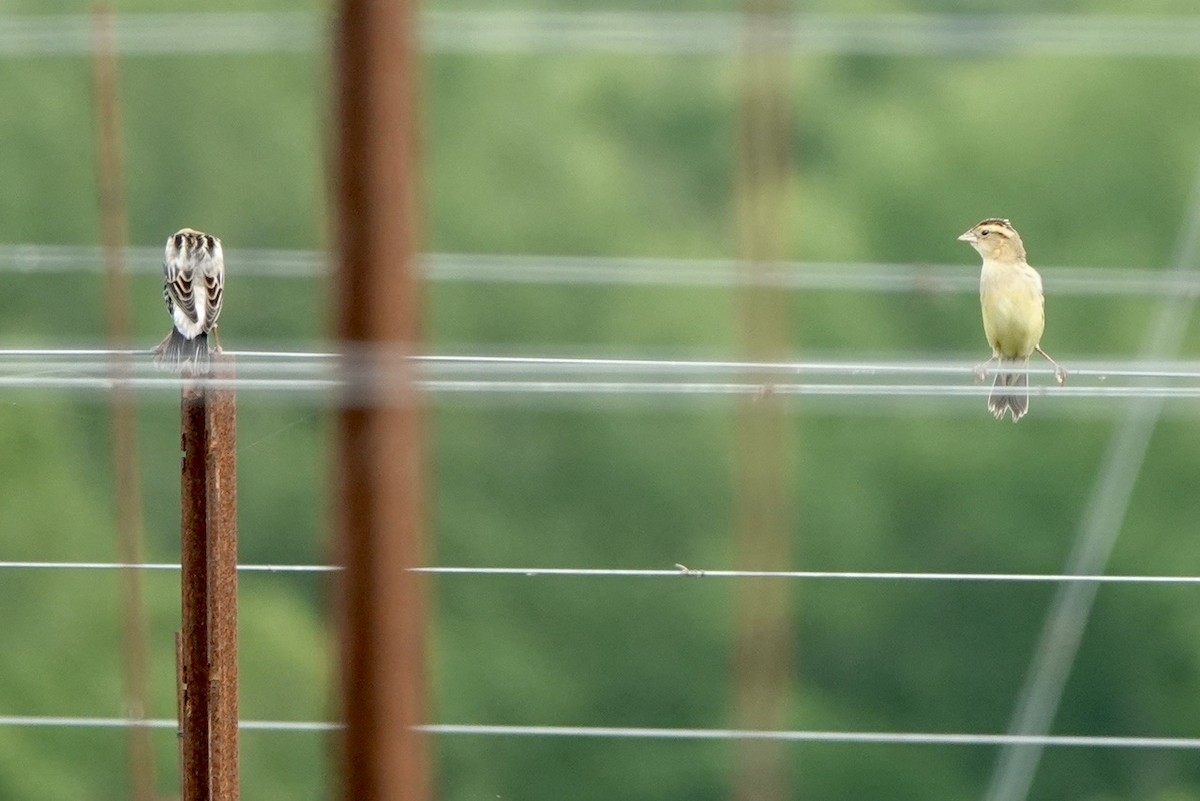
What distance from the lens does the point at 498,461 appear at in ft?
130

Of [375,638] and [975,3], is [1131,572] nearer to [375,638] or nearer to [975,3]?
[975,3]

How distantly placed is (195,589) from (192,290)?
3.65m

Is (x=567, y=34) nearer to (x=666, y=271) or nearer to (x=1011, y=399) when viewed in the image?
(x=666, y=271)

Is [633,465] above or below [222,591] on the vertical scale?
below

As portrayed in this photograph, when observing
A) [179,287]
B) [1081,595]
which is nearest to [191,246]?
[179,287]

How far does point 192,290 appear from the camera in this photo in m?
11.1

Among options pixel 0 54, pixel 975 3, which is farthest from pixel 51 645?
pixel 975 3

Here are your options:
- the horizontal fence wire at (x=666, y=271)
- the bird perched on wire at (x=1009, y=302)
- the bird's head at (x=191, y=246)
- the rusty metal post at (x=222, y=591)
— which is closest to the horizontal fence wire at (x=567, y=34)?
the horizontal fence wire at (x=666, y=271)

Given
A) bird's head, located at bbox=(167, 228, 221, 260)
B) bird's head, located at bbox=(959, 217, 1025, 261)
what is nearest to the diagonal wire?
bird's head, located at bbox=(959, 217, 1025, 261)

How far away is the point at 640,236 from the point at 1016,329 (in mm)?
30324

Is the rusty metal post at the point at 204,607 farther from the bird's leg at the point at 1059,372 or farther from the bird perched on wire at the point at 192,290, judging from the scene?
the bird's leg at the point at 1059,372

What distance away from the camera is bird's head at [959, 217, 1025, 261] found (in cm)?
1234

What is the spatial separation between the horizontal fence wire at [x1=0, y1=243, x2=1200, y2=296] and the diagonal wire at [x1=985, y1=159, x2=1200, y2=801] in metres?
1.40

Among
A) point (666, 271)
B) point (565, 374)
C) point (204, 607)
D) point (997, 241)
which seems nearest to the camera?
point (565, 374)
